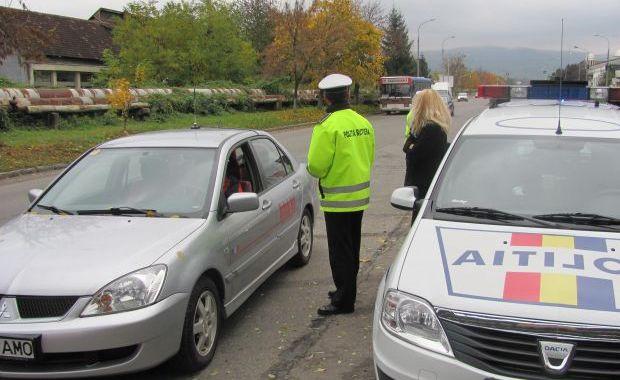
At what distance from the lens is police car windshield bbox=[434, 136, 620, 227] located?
363 centimetres

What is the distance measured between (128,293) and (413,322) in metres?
1.61

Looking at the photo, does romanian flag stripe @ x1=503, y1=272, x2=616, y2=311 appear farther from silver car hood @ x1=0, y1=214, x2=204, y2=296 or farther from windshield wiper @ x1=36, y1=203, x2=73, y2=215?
windshield wiper @ x1=36, y1=203, x2=73, y2=215

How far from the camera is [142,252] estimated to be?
12.1ft

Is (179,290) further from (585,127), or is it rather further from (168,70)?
(168,70)

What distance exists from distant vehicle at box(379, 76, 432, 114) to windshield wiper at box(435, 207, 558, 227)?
40.6 meters

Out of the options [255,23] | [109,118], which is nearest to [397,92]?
[255,23]

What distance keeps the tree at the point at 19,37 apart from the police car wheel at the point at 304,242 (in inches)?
472

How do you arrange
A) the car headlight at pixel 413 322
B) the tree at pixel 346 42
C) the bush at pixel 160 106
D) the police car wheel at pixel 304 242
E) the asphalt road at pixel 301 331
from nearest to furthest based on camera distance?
the car headlight at pixel 413 322
the asphalt road at pixel 301 331
the police car wheel at pixel 304 242
the bush at pixel 160 106
the tree at pixel 346 42

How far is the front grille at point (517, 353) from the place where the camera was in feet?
8.29

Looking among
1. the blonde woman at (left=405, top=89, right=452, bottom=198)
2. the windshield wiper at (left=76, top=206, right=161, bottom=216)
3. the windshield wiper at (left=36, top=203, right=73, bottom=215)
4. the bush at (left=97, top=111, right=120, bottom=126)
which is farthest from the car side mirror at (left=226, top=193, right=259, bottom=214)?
the bush at (left=97, top=111, right=120, bottom=126)

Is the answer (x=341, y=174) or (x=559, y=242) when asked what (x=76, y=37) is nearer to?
(x=341, y=174)

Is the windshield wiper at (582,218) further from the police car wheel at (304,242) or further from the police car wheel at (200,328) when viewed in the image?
the police car wheel at (304,242)

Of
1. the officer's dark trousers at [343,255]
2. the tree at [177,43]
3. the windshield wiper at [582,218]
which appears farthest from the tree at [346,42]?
the windshield wiper at [582,218]

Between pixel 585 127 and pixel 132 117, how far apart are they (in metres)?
24.7
